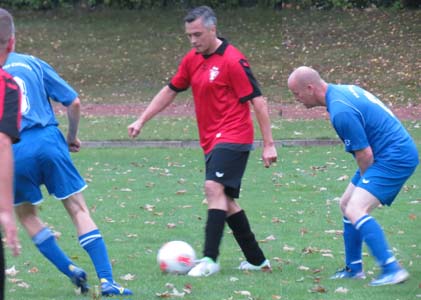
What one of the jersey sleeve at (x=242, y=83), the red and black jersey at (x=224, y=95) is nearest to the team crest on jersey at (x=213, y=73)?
the red and black jersey at (x=224, y=95)

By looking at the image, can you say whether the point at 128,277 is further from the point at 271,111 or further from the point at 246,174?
the point at 271,111

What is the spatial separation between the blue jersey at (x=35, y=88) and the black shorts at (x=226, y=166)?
1.32 m

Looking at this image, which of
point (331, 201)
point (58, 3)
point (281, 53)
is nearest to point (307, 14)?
point (281, 53)

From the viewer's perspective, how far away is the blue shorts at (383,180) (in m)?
7.30

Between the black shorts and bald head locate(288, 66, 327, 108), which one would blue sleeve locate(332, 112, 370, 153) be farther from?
the black shorts

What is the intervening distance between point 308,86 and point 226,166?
0.94m

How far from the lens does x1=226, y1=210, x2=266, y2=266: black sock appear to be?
8.05m

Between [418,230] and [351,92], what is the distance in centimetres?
312

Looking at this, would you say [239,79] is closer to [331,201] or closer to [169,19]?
[331,201]

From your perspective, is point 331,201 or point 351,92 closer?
point 351,92

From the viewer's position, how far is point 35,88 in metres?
6.91

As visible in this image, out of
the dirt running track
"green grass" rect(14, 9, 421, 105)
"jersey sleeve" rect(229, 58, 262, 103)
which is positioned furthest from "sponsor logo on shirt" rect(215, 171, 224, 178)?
"green grass" rect(14, 9, 421, 105)

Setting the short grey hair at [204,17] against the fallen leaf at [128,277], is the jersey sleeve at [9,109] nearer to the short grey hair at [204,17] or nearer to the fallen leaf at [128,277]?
the fallen leaf at [128,277]

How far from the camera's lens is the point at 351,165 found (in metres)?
16.0
